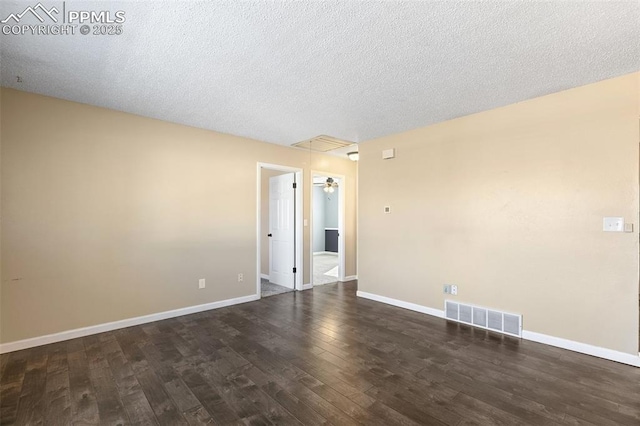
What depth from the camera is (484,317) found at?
3496 millimetres

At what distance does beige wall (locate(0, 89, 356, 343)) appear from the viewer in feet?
9.59

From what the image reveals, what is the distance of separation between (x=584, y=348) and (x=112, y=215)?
537cm

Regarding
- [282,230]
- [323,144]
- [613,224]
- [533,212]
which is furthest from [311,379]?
[323,144]

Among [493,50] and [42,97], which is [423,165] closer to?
[493,50]

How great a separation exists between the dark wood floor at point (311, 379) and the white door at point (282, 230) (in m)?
2.03

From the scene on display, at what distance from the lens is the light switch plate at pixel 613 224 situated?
266 cm

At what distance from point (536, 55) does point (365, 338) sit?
122 inches

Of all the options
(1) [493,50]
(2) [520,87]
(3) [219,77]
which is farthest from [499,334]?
(3) [219,77]

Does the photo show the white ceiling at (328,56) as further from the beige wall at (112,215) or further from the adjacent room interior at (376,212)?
the beige wall at (112,215)

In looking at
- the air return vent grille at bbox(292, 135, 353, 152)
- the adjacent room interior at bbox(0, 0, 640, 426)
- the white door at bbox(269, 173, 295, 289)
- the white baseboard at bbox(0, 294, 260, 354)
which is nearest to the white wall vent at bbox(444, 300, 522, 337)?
the adjacent room interior at bbox(0, 0, 640, 426)

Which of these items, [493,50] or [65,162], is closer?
[493,50]

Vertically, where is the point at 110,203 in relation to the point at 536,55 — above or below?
below

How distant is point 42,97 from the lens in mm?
3043

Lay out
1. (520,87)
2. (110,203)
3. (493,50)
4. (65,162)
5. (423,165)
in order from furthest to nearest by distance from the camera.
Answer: (423,165) < (110,203) < (65,162) < (520,87) < (493,50)
